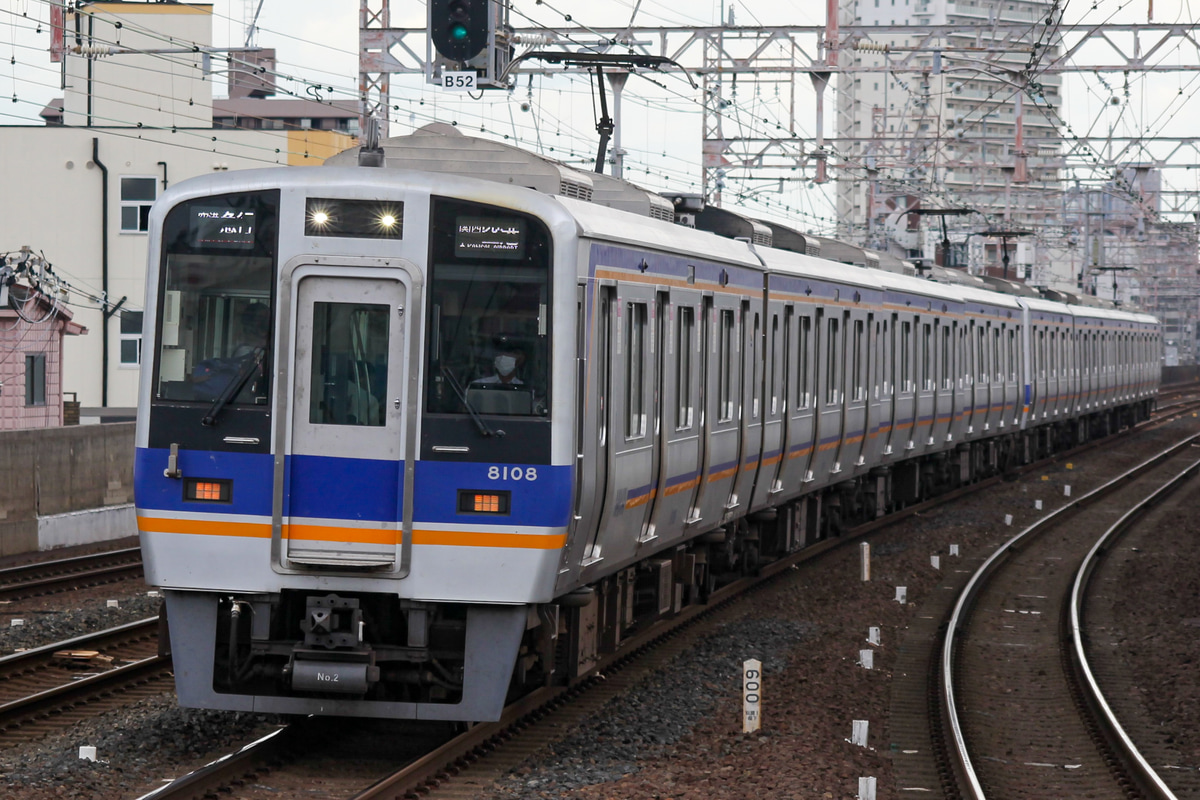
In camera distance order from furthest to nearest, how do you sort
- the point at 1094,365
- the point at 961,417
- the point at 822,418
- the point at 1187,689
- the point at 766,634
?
the point at 1094,365 → the point at 961,417 → the point at 822,418 → the point at 766,634 → the point at 1187,689

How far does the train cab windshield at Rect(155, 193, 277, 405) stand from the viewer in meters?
8.48

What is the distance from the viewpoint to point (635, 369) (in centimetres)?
1007

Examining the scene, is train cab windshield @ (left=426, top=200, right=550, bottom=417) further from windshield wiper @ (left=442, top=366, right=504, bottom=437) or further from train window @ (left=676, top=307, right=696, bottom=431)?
train window @ (left=676, top=307, right=696, bottom=431)

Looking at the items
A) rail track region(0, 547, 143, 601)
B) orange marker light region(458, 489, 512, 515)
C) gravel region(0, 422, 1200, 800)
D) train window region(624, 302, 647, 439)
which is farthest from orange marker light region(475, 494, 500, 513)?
rail track region(0, 547, 143, 601)

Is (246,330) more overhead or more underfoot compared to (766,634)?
more overhead

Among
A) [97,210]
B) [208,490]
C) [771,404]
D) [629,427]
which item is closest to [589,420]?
[629,427]

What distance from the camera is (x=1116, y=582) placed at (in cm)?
1761

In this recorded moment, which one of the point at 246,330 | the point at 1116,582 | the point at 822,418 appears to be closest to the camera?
the point at 246,330

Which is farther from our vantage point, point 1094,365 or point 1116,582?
point 1094,365

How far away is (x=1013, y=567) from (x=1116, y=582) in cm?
120

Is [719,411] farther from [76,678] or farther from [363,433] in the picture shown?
[76,678]

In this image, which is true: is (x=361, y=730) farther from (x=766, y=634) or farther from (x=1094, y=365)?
(x=1094, y=365)

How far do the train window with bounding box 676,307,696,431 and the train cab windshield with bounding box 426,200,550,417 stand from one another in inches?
102

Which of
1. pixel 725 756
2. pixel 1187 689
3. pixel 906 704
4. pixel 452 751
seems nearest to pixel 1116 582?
pixel 1187 689
